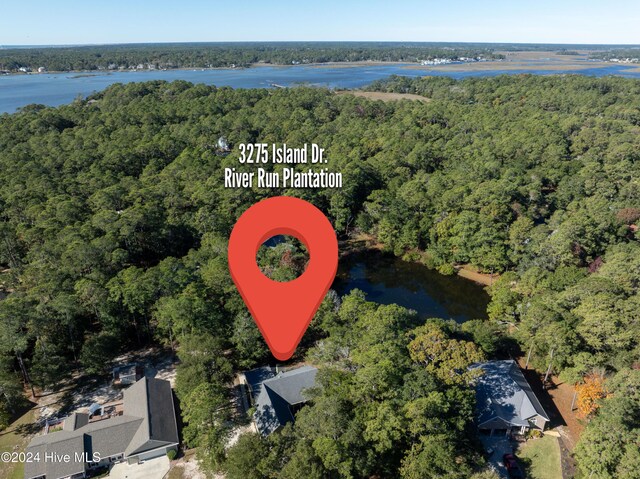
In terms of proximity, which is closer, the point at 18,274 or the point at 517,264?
the point at 18,274

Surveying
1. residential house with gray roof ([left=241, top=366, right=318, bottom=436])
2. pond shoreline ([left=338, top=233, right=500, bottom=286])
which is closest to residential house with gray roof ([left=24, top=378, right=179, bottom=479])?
residential house with gray roof ([left=241, top=366, right=318, bottom=436])

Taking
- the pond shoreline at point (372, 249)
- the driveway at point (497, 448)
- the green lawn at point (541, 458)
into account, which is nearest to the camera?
the green lawn at point (541, 458)

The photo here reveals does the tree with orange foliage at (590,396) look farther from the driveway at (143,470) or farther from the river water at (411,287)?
the driveway at (143,470)

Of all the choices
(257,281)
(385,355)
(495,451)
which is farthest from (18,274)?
(495,451)

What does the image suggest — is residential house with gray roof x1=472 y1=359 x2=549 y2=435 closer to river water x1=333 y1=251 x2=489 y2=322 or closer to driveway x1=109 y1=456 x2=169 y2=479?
river water x1=333 y1=251 x2=489 y2=322

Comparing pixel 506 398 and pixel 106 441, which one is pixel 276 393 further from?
pixel 506 398

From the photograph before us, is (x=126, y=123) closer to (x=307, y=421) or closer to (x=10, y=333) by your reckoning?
(x=10, y=333)

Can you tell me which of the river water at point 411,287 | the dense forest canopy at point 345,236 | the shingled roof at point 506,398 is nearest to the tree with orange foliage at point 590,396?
the dense forest canopy at point 345,236
